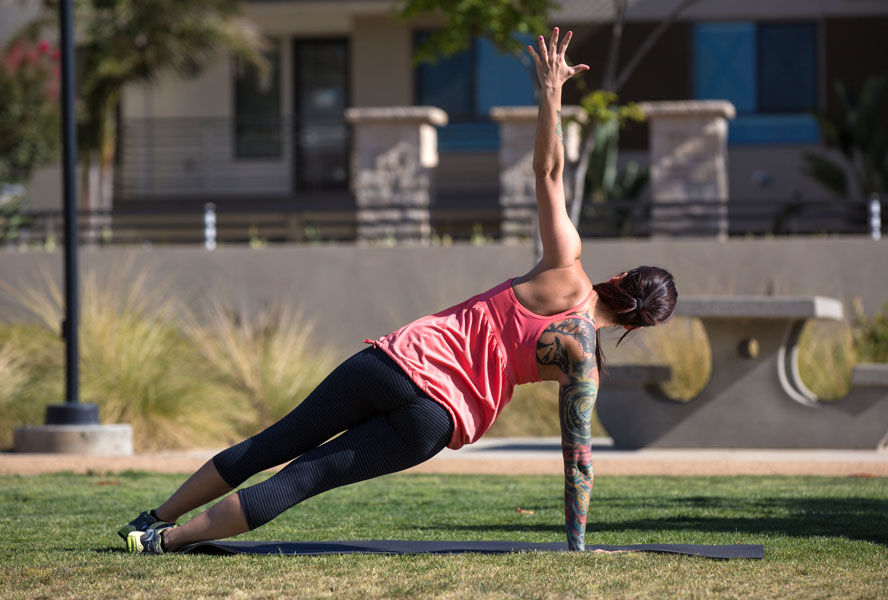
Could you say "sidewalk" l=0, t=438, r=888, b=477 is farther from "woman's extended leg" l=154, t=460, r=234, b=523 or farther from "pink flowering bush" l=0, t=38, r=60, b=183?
"pink flowering bush" l=0, t=38, r=60, b=183

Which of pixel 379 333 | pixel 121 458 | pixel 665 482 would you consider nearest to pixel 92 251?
pixel 379 333

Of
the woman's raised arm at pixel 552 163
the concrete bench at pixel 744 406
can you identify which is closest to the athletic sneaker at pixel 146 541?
the woman's raised arm at pixel 552 163

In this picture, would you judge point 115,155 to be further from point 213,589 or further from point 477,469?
point 213,589

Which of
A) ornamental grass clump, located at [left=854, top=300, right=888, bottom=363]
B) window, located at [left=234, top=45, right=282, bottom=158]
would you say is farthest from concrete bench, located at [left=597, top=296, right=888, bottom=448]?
window, located at [left=234, top=45, right=282, bottom=158]

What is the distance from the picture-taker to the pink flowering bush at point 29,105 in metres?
20.4

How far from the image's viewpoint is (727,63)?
21.6 meters

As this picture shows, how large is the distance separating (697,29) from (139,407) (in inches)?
526

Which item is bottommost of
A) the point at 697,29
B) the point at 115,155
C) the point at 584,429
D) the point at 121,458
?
the point at 121,458

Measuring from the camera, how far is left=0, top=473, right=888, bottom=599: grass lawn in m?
4.40

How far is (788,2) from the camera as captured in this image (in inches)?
841

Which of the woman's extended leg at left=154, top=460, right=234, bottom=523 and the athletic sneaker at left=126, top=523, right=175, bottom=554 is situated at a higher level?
the woman's extended leg at left=154, top=460, right=234, bottom=523

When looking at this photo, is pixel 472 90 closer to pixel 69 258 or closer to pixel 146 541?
pixel 69 258

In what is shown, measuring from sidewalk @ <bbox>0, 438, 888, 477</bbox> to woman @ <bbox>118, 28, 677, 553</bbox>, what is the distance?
4306mm

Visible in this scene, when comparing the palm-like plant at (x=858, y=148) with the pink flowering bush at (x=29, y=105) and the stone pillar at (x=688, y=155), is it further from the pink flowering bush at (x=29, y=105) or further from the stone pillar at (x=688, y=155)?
the pink flowering bush at (x=29, y=105)
